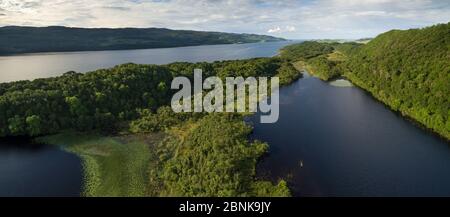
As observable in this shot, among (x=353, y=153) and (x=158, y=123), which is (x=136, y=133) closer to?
(x=158, y=123)

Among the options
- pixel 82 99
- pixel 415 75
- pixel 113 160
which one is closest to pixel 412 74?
pixel 415 75

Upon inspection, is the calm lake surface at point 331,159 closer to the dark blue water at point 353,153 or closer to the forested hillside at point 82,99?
the dark blue water at point 353,153

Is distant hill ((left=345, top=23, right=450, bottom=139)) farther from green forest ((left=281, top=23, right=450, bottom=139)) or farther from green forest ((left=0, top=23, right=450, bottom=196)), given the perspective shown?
green forest ((left=0, top=23, right=450, bottom=196))

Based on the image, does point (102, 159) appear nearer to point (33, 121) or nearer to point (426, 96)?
point (33, 121)

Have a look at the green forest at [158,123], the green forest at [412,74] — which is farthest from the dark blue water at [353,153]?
the green forest at [412,74]

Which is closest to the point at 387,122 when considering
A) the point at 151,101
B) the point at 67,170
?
the point at 151,101
